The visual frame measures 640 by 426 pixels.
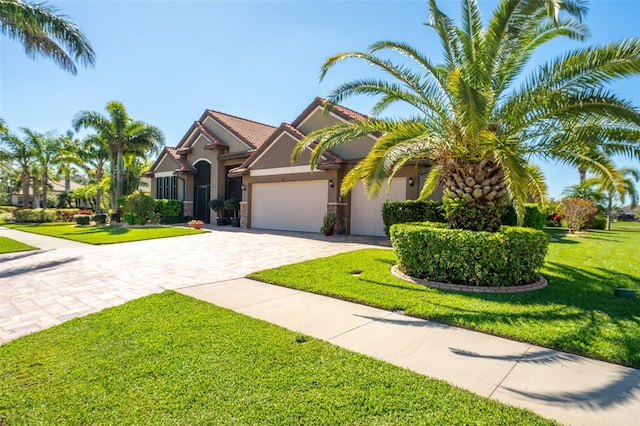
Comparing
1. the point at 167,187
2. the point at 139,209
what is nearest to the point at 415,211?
the point at 139,209

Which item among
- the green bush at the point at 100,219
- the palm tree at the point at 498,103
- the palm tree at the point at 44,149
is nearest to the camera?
the palm tree at the point at 498,103

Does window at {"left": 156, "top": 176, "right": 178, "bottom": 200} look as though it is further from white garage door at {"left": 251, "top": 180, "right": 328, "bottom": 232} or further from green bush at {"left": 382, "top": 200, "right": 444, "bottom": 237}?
green bush at {"left": 382, "top": 200, "right": 444, "bottom": 237}

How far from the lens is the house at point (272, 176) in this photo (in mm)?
16558

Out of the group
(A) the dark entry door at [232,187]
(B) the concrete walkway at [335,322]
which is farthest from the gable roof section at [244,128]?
(B) the concrete walkway at [335,322]

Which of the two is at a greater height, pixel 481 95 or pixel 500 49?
pixel 500 49

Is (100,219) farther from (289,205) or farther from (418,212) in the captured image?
(418,212)

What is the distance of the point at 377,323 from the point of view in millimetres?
4969

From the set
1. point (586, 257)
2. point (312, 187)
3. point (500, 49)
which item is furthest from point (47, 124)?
point (586, 257)

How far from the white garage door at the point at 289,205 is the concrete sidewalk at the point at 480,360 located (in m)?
12.3

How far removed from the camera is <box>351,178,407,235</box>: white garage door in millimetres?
15734

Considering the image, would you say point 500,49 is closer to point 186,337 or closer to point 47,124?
point 186,337

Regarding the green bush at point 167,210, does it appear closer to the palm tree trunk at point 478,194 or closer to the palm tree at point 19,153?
the palm tree at point 19,153

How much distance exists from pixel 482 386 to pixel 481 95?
4.72 meters

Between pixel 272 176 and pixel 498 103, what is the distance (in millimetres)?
13723
